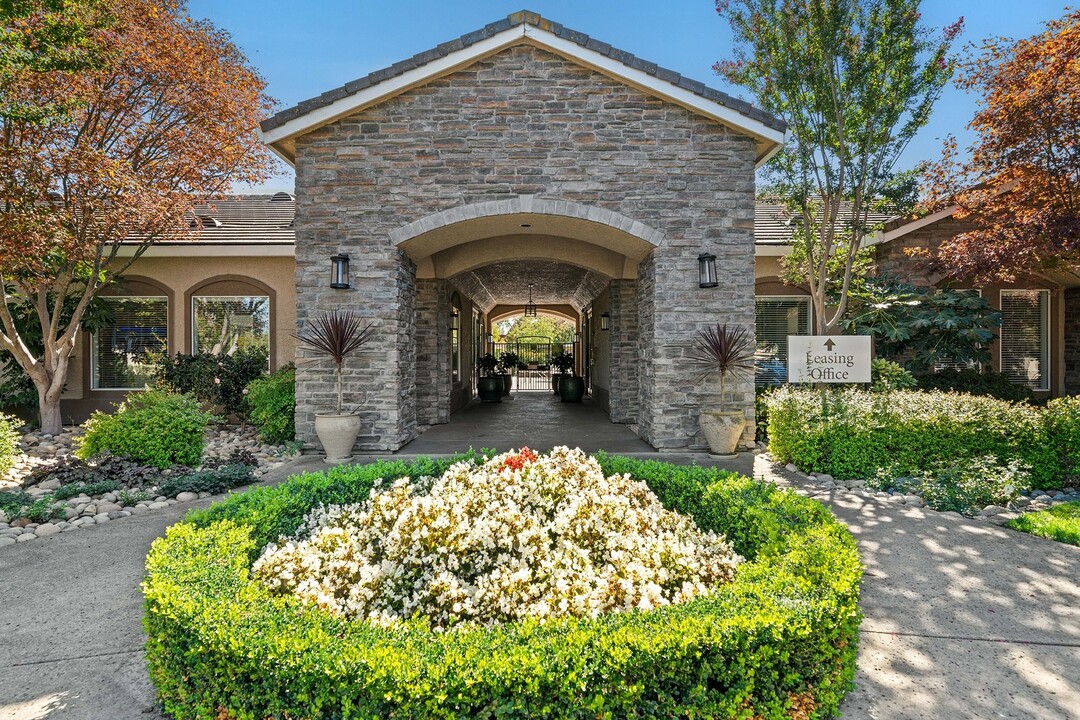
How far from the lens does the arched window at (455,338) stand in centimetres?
1255

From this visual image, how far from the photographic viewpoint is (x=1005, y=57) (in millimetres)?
8531

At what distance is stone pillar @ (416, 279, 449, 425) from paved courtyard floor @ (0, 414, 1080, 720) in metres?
5.97

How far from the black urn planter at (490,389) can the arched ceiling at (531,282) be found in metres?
2.38

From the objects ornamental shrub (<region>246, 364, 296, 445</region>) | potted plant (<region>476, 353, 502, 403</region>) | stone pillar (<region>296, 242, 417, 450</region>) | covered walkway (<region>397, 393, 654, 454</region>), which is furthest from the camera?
potted plant (<region>476, 353, 502, 403</region>)

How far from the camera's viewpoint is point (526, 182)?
779cm

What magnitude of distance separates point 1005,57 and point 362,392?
10625 millimetres

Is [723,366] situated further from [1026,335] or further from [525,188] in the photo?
[1026,335]

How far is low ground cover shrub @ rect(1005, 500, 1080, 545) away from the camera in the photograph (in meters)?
4.60

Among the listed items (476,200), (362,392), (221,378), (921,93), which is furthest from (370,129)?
(921,93)

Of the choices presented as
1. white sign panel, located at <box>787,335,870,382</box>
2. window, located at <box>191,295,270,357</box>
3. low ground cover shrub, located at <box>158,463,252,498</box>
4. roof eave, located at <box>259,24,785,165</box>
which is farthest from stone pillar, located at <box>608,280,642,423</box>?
window, located at <box>191,295,270,357</box>

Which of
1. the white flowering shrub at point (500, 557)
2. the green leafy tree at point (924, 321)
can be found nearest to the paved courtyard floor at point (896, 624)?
the white flowering shrub at point (500, 557)

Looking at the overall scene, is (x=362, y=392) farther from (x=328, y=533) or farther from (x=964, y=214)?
(x=964, y=214)

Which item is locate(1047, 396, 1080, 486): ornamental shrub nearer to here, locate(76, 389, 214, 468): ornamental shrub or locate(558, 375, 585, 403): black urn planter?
locate(76, 389, 214, 468): ornamental shrub

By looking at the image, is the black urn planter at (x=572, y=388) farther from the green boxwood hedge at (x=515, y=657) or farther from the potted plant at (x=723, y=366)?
the green boxwood hedge at (x=515, y=657)
